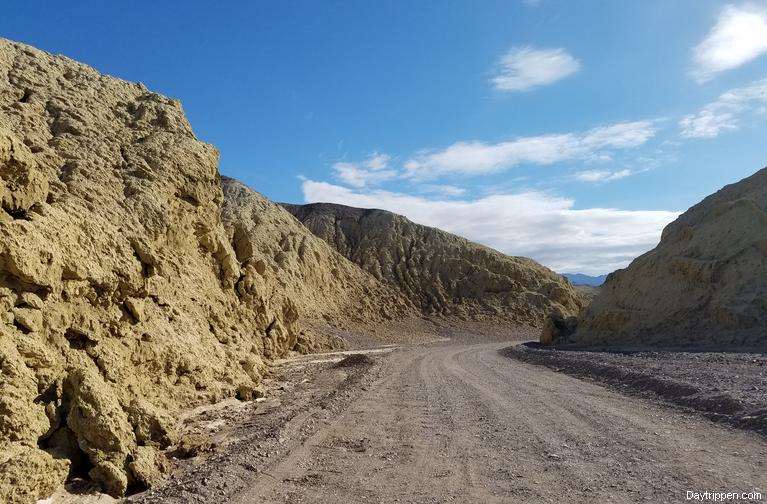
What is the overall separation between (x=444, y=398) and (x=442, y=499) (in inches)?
243

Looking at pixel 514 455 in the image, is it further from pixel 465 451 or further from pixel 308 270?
pixel 308 270

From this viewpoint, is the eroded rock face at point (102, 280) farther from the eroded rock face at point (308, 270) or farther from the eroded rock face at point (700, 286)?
the eroded rock face at point (308, 270)

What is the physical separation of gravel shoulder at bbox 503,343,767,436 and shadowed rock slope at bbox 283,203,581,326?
36.4 meters

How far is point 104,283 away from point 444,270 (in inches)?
2075

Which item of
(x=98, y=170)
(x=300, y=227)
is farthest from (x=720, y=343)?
(x=300, y=227)

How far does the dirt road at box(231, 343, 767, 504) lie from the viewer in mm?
5633

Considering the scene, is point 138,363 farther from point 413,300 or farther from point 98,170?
point 413,300

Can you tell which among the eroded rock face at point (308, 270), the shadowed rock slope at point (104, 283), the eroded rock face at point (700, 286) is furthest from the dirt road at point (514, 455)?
the eroded rock face at point (308, 270)

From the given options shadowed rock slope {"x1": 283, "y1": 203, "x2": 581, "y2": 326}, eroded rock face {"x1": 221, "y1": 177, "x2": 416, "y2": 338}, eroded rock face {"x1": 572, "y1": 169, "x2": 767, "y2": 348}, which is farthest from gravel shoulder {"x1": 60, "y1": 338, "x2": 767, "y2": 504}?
shadowed rock slope {"x1": 283, "y1": 203, "x2": 581, "y2": 326}

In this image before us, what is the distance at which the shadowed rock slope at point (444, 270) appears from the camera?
55594 millimetres

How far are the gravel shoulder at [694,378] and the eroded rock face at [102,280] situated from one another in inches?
338

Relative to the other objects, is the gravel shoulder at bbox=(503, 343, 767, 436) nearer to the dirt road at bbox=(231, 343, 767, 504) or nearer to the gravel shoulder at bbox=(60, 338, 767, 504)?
the gravel shoulder at bbox=(60, 338, 767, 504)

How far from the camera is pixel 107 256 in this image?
9234 mm

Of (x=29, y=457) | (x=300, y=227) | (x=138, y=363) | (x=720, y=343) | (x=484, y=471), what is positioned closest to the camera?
(x=29, y=457)
